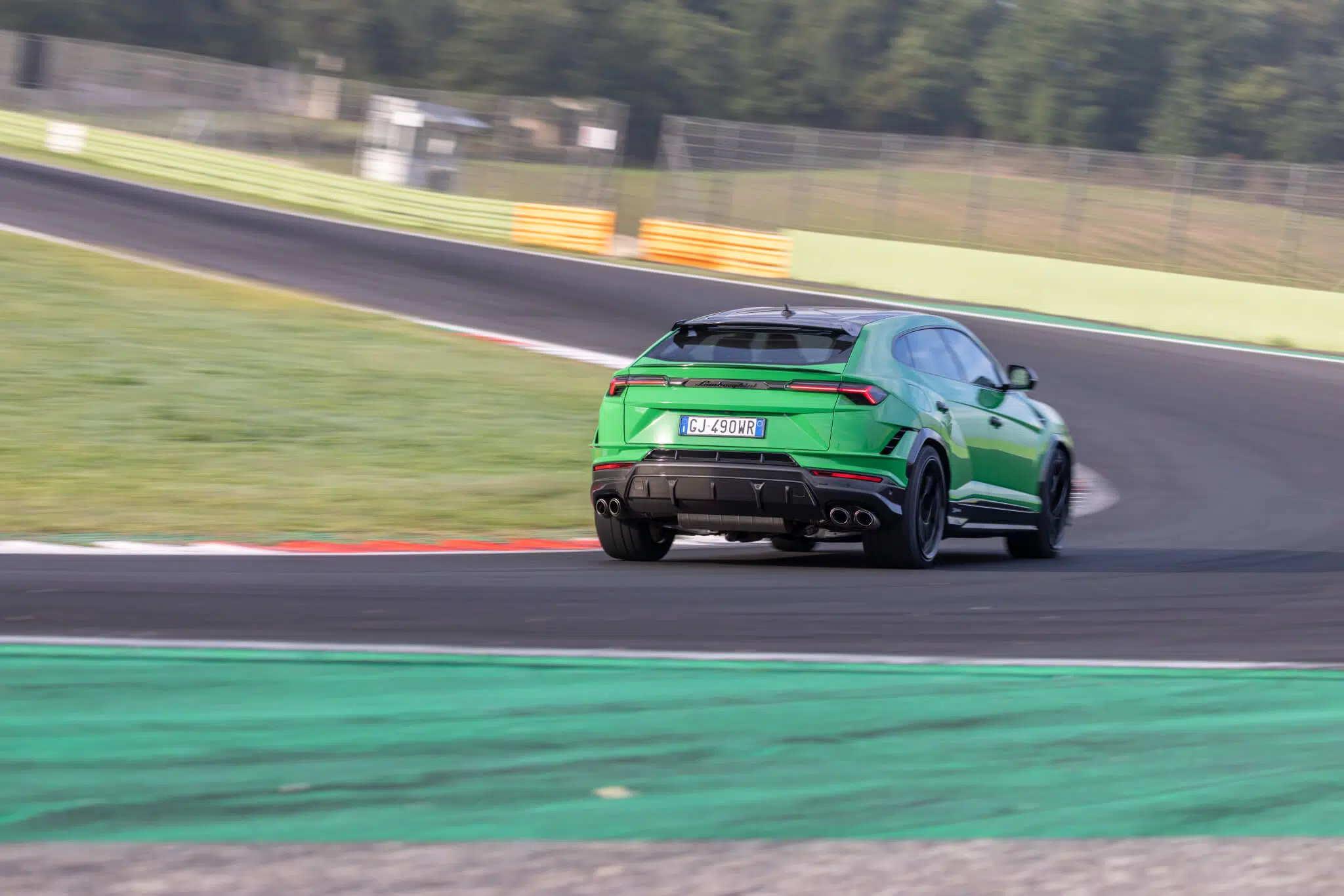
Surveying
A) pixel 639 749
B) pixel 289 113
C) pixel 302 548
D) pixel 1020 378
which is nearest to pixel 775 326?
pixel 1020 378

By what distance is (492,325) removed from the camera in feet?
74.5

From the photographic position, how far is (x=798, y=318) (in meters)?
9.42

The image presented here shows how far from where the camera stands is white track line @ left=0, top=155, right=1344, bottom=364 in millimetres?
25125

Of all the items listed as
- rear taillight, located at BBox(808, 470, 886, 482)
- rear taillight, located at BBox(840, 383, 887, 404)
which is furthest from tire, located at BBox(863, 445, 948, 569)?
rear taillight, located at BBox(840, 383, 887, 404)

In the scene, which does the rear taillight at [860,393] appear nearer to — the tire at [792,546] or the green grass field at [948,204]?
the tire at [792,546]

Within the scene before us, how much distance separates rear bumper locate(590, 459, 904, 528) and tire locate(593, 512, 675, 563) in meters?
0.53

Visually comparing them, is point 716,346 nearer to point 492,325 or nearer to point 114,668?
point 114,668

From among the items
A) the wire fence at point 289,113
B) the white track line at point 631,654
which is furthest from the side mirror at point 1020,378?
the wire fence at point 289,113

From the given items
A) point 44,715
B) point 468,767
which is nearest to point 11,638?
point 44,715

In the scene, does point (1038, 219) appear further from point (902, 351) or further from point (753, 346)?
point (753, 346)

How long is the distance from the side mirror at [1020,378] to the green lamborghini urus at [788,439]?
83 centimetres

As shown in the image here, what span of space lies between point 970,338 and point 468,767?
6.50 m

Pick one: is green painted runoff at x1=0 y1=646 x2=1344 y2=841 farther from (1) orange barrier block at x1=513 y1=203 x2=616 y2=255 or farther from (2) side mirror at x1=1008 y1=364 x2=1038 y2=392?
(1) orange barrier block at x1=513 y1=203 x2=616 y2=255

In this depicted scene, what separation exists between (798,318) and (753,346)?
33 centimetres
